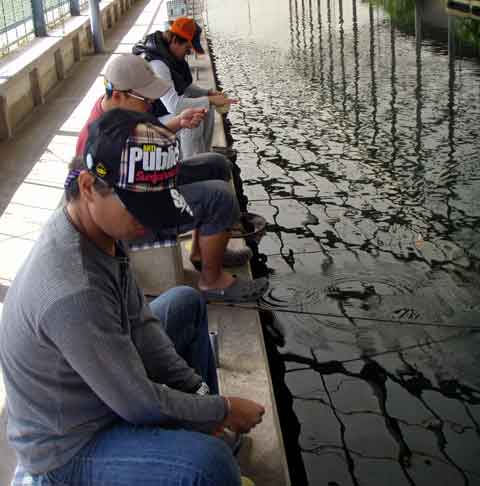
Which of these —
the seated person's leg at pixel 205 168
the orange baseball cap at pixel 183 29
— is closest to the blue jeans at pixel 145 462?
the seated person's leg at pixel 205 168

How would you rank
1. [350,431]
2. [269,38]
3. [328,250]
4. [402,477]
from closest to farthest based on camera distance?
[402,477]
[350,431]
[328,250]
[269,38]

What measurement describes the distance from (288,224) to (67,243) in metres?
4.39

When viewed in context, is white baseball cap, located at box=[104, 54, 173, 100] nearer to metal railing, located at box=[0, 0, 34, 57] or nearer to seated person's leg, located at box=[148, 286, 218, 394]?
seated person's leg, located at box=[148, 286, 218, 394]

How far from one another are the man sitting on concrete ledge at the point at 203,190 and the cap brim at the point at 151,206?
1566 mm

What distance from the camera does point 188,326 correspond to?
8.82 feet

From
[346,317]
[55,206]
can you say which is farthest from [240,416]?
[55,206]

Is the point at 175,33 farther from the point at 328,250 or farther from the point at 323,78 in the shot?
the point at 323,78

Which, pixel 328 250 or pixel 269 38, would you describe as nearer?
pixel 328 250

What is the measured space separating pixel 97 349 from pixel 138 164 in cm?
46

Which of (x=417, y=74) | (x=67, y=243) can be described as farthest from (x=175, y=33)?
(x=417, y=74)

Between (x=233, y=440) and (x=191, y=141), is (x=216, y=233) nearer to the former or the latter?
(x=233, y=440)

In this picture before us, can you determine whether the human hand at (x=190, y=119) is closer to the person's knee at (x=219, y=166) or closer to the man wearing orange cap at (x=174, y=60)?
the person's knee at (x=219, y=166)

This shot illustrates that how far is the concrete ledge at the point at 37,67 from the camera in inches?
→ 347

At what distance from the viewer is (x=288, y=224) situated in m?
6.30
